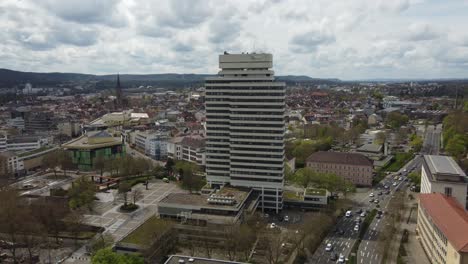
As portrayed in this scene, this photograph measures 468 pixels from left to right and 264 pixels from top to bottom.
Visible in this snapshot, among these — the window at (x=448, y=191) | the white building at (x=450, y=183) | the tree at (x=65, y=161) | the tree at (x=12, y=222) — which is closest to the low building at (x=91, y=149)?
the tree at (x=65, y=161)

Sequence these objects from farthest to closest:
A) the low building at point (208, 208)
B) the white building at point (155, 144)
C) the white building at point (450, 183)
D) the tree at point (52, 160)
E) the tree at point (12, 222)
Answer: the white building at point (155, 144), the tree at point (52, 160), the white building at point (450, 183), the low building at point (208, 208), the tree at point (12, 222)

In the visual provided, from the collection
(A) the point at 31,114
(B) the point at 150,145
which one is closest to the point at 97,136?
(B) the point at 150,145

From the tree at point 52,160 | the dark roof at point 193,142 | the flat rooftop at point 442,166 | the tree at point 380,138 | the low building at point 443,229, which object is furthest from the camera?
the tree at point 380,138

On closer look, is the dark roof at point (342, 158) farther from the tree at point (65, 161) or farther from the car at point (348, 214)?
the tree at point (65, 161)

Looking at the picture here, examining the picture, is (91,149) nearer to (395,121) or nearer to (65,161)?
(65,161)

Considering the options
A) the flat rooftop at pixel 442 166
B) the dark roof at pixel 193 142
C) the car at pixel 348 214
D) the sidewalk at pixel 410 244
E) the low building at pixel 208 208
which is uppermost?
the flat rooftop at pixel 442 166

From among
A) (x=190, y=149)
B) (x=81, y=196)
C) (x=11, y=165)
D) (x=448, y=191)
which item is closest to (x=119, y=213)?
(x=81, y=196)

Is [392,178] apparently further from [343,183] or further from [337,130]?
[337,130]
